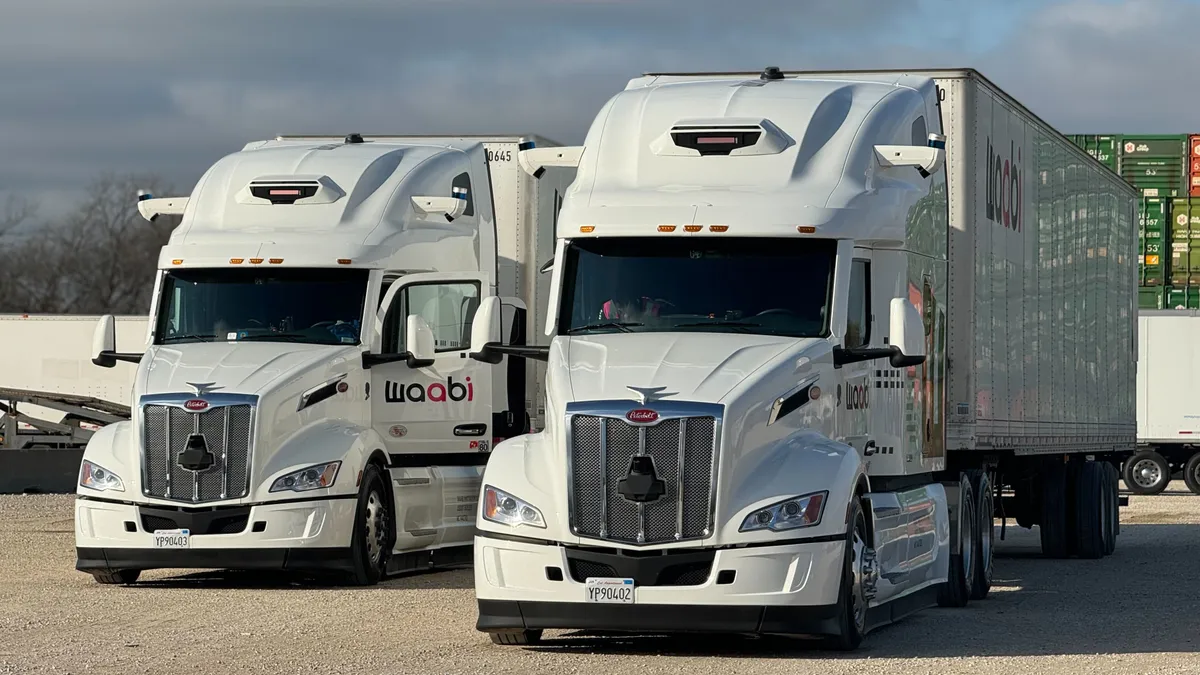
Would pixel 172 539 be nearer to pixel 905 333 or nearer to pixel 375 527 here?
pixel 375 527

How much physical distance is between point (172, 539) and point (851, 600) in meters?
6.47

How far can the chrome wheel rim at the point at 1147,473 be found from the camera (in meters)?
41.9

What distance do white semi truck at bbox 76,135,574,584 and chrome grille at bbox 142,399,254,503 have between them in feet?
0.05

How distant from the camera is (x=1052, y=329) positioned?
20.5 m

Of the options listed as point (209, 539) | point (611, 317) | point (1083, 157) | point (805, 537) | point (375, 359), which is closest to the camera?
point (805, 537)

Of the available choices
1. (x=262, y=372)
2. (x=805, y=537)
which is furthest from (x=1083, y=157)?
(x=805, y=537)

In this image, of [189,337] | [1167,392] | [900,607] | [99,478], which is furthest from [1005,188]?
[1167,392]

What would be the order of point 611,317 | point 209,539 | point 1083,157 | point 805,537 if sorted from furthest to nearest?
point 1083,157
point 209,539
point 611,317
point 805,537

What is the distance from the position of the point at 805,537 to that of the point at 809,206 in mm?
2413

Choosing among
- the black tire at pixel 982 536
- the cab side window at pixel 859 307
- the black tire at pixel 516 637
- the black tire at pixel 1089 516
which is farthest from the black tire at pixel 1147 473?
the black tire at pixel 516 637

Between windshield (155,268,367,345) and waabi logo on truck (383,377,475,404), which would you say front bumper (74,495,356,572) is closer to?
windshield (155,268,367,345)

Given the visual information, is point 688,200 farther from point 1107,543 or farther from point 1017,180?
point 1107,543

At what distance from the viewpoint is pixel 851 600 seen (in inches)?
492

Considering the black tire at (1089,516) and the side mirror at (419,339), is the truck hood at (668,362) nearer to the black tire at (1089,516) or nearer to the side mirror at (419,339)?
the side mirror at (419,339)
